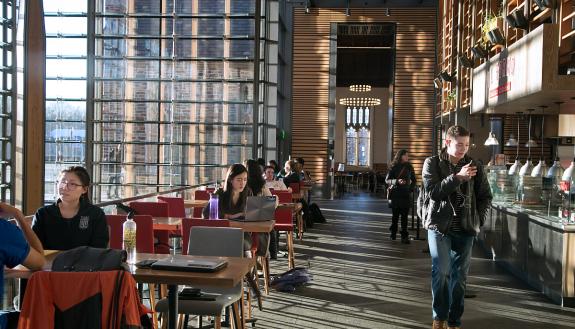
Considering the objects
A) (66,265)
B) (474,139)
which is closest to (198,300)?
(66,265)

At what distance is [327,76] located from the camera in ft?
69.7

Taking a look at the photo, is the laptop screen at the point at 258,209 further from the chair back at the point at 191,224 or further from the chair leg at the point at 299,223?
the chair leg at the point at 299,223

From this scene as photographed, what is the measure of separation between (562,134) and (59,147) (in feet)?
31.1

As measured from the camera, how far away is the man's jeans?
4.62 metres

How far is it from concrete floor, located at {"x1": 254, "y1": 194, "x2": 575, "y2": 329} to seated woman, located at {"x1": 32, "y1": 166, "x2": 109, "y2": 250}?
6.04 ft

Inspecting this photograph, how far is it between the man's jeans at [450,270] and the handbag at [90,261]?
2587 mm

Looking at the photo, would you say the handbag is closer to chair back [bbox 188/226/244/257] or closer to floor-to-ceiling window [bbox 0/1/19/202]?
chair back [bbox 188/226/244/257]

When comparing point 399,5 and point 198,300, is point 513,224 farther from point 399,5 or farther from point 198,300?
point 399,5

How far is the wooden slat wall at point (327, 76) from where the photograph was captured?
2125 centimetres

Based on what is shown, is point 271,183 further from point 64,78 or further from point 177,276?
point 177,276

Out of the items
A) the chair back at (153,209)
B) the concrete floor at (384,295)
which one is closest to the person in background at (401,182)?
the concrete floor at (384,295)

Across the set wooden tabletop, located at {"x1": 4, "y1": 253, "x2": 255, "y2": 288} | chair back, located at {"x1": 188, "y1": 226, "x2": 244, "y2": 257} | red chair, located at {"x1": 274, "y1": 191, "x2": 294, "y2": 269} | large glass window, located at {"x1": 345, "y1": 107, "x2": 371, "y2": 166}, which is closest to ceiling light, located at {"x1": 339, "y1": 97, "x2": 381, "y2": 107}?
large glass window, located at {"x1": 345, "y1": 107, "x2": 371, "y2": 166}

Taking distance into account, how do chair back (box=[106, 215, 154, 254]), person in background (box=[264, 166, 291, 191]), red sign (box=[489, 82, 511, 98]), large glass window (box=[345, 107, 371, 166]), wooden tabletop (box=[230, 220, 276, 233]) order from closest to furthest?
chair back (box=[106, 215, 154, 254]) < wooden tabletop (box=[230, 220, 276, 233]) < red sign (box=[489, 82, 511, 98]) < person in background (box=[264, 166, 291, 191]) < large glass window (box=[345, 107, 371, 166])

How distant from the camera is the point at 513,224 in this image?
7.79m
